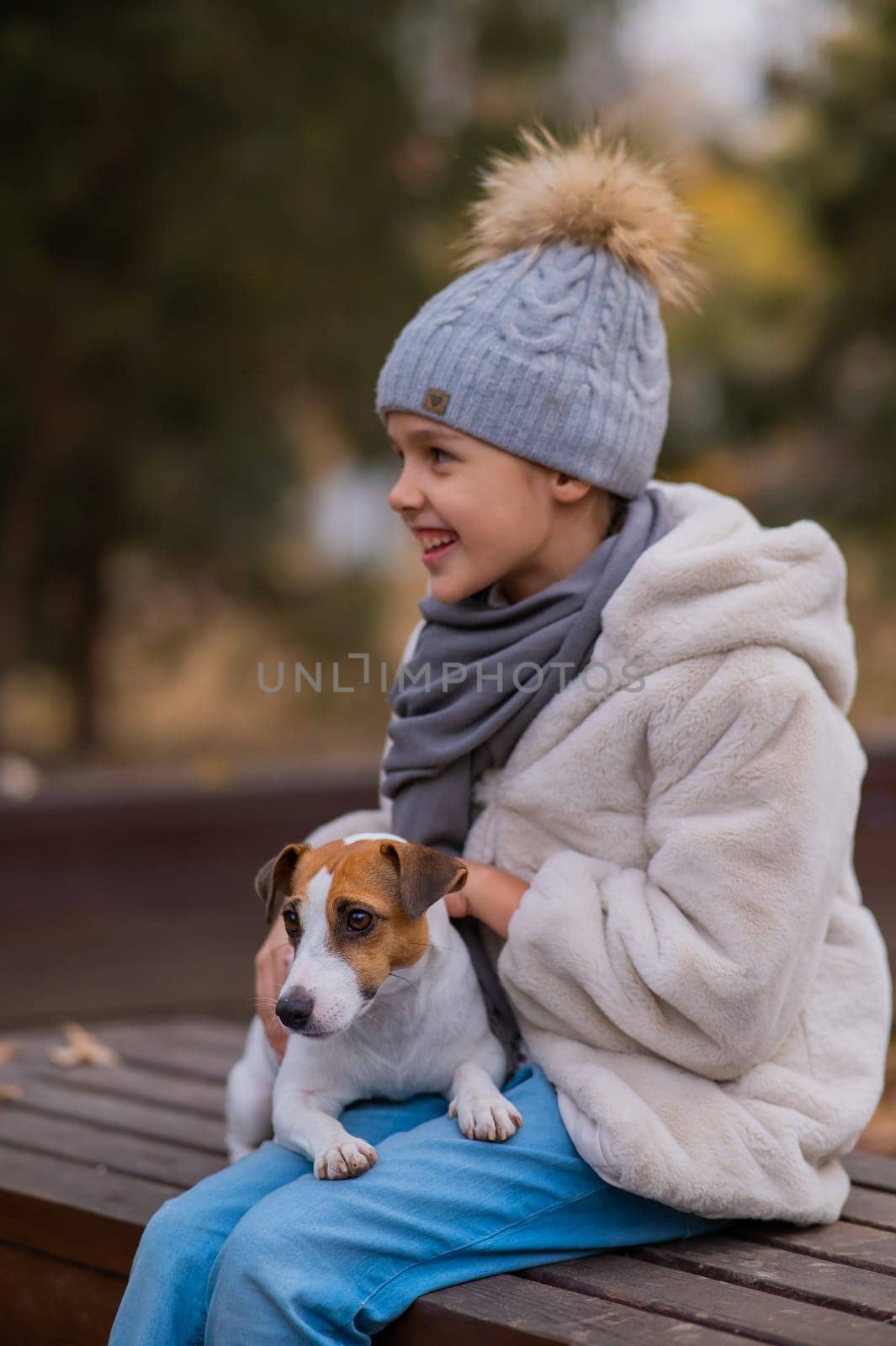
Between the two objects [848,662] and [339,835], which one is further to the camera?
[339,835]

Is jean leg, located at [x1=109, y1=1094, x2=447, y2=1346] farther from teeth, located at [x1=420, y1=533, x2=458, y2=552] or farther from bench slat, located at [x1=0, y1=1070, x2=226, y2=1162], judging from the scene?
teeth, located at [x1=420, y1=533, x2=458, y2=552]

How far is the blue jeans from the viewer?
2.06m

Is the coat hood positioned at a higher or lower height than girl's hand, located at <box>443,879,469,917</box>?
higher

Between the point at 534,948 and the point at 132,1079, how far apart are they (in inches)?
54.6

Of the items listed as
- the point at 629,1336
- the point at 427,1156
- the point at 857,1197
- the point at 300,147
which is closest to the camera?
the point at 629,1336

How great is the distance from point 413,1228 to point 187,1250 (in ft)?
1.06

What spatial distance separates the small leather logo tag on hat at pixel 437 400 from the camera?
8.12 ft

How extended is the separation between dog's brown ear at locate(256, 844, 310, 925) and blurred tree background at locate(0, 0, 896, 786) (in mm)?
3544

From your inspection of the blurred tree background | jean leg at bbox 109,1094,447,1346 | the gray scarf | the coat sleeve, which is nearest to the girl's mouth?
the gray scarf

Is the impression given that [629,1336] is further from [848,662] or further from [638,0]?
[638,0]

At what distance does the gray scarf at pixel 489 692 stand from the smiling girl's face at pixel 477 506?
6cm

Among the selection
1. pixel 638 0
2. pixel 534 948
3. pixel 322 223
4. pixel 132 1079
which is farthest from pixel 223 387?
pixel 534 948

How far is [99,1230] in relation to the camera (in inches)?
99.3

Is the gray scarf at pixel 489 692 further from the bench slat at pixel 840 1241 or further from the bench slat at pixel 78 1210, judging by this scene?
the bench slat at pixel 78 1210
